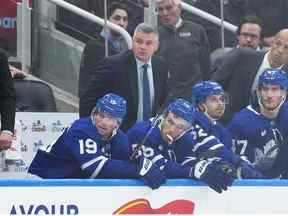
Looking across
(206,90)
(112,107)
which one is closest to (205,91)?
Answer: (206,90)

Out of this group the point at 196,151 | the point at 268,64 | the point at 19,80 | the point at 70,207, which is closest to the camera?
the point at 70,207

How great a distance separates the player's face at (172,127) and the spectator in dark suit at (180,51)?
53.6 inches

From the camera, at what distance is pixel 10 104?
6680 millimetres

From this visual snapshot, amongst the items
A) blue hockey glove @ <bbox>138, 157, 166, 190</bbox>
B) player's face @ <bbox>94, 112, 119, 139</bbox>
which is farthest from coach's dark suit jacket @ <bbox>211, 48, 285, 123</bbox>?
blue hockey glove @ <bbox>138, 157, 166, 190</bbox>

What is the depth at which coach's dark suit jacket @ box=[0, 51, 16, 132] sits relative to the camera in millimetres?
6656

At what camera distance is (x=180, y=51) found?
801 cm

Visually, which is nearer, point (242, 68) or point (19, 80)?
point (242, 68)

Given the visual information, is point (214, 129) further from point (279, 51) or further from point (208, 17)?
point (208, 17)

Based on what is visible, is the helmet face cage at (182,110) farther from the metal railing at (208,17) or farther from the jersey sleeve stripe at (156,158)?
the metal railing at (208,17)

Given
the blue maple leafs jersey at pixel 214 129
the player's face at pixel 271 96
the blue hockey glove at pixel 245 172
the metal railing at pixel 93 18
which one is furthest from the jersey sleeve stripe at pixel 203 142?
the metal railing at pixel 93 18

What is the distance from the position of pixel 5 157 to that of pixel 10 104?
0.97m

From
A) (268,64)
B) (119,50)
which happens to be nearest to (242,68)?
(268,64)

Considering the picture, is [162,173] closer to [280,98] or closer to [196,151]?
[196,151]

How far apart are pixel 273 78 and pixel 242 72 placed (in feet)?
2.23
